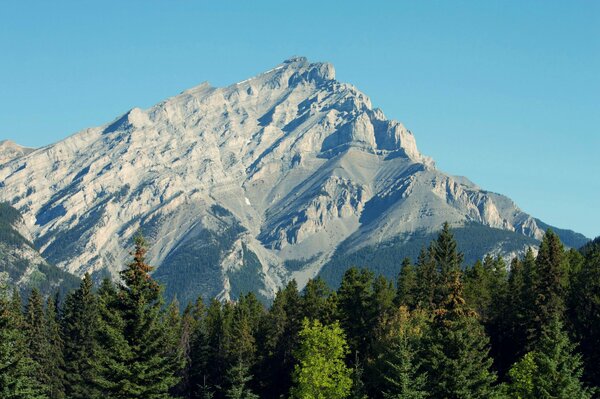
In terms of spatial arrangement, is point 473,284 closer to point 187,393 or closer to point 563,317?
point 563,317

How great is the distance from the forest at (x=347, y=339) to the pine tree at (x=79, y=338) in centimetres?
26

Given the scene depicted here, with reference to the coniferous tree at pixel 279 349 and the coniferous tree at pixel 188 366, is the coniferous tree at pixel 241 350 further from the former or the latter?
the coniferous tree at pixel 188 366

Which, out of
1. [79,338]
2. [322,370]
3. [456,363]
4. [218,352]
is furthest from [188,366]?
[456,363]

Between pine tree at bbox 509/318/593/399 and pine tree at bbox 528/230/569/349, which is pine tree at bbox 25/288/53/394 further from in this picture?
pine tree at bbox 509/318/593/399

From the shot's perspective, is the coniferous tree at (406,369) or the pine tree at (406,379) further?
the coniferous tree at (406,369)

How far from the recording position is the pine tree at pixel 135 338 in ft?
191

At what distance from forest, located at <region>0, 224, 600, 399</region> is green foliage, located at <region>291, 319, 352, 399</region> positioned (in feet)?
0.54

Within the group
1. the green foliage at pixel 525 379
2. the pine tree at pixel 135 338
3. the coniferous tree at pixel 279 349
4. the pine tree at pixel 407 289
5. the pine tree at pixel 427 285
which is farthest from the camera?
the coniferous tree at pixel 279 349

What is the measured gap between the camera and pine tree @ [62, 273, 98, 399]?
129 m

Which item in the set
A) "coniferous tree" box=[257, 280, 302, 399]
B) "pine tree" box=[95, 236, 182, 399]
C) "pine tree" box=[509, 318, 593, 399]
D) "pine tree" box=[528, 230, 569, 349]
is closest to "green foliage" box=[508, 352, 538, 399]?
"pine tree" box=[509, 318, 593, 399]

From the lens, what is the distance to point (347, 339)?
116 m

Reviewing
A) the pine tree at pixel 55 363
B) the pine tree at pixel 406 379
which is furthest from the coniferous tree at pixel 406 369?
the pine tree at pixel 55 363

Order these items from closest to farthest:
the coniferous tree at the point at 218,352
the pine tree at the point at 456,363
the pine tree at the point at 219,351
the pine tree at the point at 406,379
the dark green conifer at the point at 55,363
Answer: the pine tree at the point at 456,363 < the pine tree at the point at 406,379 < the dark green conifer at the point at 55,363 < the pine tree at the point at 219,351 < the coniferous tree at the point at 218,352

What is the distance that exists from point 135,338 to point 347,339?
6028 cm
